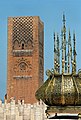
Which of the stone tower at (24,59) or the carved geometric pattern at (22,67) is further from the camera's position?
the carved geometric pattern at (22,67)

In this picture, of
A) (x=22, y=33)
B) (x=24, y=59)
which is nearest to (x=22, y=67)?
(x=24, y=59)

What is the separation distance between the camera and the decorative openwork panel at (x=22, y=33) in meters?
48.6

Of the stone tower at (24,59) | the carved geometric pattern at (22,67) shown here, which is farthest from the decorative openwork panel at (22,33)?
the carved geometric pattern at (22,67)

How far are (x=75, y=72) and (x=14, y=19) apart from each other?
151 feet

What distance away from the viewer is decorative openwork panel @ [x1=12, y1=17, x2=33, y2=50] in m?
48.6

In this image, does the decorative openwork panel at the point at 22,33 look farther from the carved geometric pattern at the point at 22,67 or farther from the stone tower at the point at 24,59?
the carved geometric pattern at the point at 22,67

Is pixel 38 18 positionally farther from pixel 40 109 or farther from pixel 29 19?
pixel 40 109

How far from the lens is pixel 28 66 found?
48.6m

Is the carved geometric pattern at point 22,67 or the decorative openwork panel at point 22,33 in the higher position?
the decorative openwork panel at point 22,33

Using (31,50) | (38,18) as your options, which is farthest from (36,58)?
(38,18)

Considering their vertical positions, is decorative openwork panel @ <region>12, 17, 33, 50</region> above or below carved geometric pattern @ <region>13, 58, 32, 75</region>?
above

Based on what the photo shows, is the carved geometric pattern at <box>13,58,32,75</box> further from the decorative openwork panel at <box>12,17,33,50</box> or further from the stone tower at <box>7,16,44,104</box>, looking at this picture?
the decorative openwork panel at <box>12,17,33,50</box>

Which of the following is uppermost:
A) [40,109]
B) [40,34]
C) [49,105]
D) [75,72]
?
[40,34]

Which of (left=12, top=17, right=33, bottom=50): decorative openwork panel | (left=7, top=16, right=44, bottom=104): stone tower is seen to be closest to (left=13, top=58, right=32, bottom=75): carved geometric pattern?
(left=7, top=16, right=44, bottom=104): stone tower
